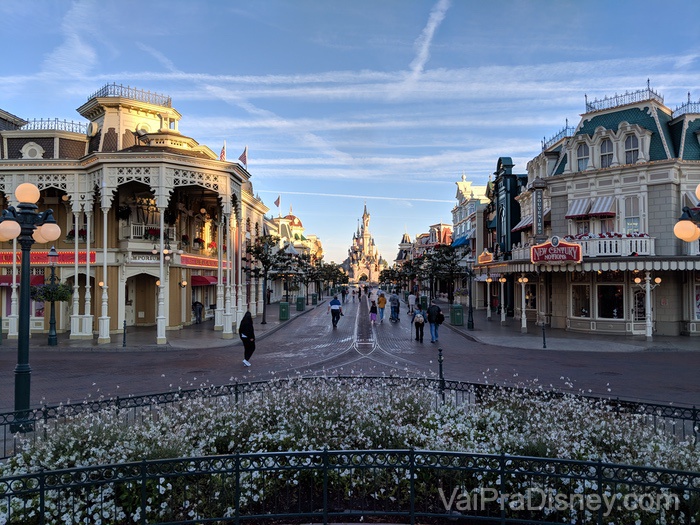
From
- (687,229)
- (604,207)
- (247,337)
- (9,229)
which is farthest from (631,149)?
(9,229)

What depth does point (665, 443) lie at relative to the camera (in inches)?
245

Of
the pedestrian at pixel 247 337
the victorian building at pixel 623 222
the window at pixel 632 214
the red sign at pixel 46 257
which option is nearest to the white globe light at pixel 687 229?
the pedestrian at pixel 247 337

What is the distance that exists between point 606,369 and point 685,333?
12.6 m

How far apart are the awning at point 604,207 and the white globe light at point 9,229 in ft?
84.5

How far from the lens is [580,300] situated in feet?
89.0

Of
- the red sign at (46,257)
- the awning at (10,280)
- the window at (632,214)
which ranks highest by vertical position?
the window at (632,214)

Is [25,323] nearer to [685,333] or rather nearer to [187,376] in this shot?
[187,376]

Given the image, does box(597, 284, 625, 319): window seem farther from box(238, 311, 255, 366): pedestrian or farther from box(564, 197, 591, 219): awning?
box(238, 311, 255, 366): pedestrian

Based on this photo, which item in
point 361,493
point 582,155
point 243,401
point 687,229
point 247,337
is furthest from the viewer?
point 582,155

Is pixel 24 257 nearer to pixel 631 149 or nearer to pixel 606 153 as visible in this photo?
pixel 606 153

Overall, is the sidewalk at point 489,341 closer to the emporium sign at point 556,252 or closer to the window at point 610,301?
the window at point 610,301

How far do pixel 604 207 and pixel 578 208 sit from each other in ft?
4.63

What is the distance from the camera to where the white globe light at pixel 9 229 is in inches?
349

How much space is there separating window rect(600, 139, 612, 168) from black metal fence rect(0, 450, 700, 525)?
80.6 ft
